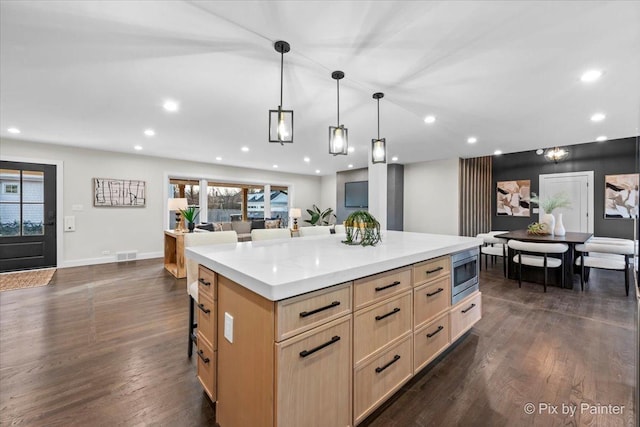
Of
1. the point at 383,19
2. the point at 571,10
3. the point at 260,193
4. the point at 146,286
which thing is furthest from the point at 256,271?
the point at 260,193

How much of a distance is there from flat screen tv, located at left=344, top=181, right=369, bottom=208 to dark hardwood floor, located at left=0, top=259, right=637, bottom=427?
16.8 feet

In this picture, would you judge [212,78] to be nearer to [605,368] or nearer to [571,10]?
[571,10]

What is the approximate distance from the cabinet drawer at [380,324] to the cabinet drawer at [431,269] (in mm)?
154

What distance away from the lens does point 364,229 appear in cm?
220

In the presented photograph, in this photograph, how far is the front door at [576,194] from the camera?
6.16m

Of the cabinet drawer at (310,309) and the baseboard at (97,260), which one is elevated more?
the cabinet drawer at (310,309)

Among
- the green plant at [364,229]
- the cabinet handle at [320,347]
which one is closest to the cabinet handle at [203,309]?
the cabinet handle at [320,347]

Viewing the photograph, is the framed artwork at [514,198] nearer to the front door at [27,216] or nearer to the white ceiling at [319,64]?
the white ceiling at [319,64]

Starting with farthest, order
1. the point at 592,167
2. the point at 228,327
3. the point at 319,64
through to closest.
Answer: the point at 592,167 → the point at 319,64 → the point at 228,327

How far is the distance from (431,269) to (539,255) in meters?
3.67

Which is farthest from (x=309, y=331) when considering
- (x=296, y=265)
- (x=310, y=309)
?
(x=296, y=265)

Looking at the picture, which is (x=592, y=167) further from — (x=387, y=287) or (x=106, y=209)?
(x=106, y=209)

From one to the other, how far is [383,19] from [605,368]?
299 cm

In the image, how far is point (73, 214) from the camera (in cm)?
537
